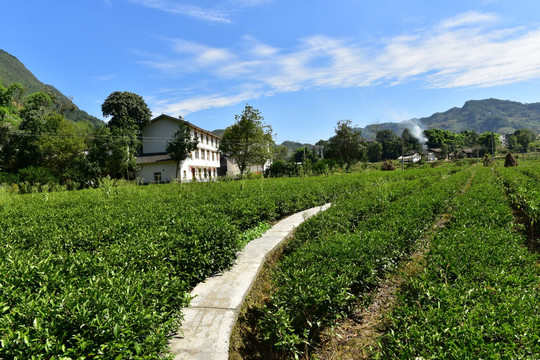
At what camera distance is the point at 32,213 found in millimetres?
7641

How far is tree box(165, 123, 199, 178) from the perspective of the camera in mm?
35875

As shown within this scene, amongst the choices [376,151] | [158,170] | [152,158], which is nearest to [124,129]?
[152,158]

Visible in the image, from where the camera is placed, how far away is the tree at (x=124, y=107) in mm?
42778

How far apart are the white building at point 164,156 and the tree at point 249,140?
5.03 m

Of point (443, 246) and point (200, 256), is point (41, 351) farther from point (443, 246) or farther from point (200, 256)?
point (443, 246)

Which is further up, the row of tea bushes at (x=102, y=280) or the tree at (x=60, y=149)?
the tree at (x=60, y=149)

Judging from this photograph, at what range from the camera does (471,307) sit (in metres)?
2.99

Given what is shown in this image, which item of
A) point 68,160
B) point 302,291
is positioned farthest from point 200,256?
point 68,160

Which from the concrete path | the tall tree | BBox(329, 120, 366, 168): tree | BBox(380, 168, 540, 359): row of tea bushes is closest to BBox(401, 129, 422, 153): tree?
BBox(329, 120, 366, 168): tree

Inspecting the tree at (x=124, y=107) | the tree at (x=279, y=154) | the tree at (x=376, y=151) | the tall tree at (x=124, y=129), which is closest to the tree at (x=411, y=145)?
the tree at (x=376, y=151)

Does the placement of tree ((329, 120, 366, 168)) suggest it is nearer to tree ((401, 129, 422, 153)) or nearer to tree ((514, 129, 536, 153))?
tree ((401, 129, 422, 153))

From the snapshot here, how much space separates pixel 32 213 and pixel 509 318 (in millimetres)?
9615

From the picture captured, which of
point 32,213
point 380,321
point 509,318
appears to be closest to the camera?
point 509,318

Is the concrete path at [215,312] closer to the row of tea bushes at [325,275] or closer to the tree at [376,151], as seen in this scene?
the row of tea bushes at [325,275]
